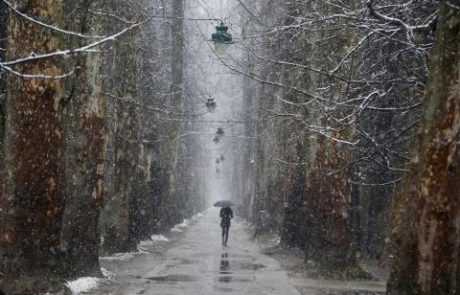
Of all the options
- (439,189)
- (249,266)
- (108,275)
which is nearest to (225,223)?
(249,266)

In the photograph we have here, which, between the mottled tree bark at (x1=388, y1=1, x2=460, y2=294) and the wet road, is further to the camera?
the wet road

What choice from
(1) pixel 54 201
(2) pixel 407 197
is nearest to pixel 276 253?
(1) pixel 54 201

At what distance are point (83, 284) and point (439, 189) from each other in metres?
7.57

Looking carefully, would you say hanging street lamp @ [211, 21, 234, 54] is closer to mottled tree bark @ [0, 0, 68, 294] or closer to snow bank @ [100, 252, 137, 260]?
mottled tree bark @ [0, 0, 68, 294]

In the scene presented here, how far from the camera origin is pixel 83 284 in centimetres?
1245

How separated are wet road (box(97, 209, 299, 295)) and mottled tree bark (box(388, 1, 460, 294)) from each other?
596 cm

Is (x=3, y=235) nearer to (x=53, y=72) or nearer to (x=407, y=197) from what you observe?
(x=53, y=72)

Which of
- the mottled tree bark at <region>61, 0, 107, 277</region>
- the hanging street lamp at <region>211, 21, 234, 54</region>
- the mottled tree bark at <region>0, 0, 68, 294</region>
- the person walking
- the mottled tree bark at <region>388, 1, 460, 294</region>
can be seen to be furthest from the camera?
the person walking

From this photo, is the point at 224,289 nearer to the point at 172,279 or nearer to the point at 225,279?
the point at 172,279

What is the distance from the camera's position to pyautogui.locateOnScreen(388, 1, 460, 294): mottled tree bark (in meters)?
7.21

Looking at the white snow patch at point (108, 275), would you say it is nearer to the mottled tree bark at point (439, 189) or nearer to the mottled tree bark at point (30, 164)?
the mottled tree bark at point (30, 164)

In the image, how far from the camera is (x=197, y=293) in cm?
1246

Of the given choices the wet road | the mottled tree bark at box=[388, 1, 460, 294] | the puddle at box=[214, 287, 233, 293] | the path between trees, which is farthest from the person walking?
the mottled tree bark at box=[388, 1, 460, 294]

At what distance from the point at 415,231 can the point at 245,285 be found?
A: 24.2 feet
